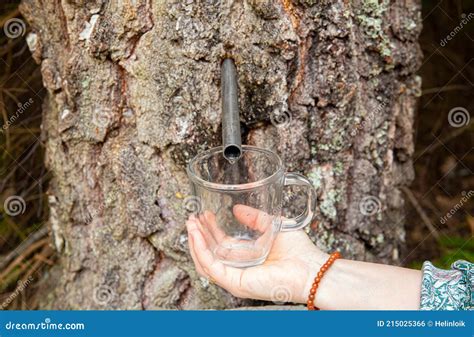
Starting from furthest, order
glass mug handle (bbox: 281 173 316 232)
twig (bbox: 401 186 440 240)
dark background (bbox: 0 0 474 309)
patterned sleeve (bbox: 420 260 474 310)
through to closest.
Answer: twig (bbox: 401 186 440 240)
dark background (bbox: 0 0 474 309)
glass mug handle (bbox: 281 173 316 232)
patterned sleeve (bbox: 420 260 474 310)

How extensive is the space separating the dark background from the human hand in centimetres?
82

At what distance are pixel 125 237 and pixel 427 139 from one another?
1.36 m

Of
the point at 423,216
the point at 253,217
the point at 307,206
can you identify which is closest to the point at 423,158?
the point at 423,216

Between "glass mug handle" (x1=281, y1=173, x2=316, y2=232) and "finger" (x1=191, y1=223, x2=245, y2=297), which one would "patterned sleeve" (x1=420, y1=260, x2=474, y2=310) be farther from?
"finger" (x1=191, y1=223, x2=245, y2=297)

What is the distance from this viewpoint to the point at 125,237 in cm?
176

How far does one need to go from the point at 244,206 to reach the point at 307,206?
171mm

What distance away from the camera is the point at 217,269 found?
4.67ft

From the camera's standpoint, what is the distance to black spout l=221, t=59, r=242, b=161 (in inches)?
54.0

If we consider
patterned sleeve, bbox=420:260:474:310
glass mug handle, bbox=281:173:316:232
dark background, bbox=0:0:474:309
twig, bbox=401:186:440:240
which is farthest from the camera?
twig, bbox=401:186:440:240

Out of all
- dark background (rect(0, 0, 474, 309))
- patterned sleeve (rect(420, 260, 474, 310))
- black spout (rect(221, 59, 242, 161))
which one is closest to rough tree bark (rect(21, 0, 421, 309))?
black spout (rect(221, 59, 242, 161))

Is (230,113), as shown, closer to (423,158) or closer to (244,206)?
(244,206)

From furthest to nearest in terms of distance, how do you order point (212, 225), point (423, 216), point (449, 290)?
point (423, 216) → point (212, 225) → point (449, 290)

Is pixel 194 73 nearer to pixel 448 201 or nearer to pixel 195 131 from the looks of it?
pixel 195 131

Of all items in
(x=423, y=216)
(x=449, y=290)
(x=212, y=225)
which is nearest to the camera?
(x=449, y=290)
